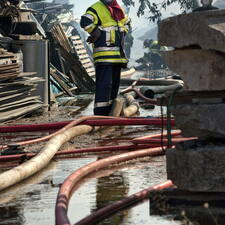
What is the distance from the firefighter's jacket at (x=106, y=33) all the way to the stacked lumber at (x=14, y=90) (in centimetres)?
170

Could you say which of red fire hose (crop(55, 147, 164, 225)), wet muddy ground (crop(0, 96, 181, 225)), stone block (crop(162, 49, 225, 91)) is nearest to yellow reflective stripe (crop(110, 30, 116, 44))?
wet muddy ground (crop(0, 96, 181, 225))

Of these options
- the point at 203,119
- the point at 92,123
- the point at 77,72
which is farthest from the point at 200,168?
the point at 77,72

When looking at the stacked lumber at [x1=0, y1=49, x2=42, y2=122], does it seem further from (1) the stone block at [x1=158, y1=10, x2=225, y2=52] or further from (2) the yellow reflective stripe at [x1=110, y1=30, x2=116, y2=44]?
(1) the stone block at [x1=158, y1=10, x2=225, y2=52]

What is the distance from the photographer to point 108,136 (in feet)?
30.9

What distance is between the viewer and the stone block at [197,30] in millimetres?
4598

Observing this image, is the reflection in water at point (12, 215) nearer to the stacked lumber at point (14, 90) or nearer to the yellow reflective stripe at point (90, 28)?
the yellow reflective stripe at point (90, 28)

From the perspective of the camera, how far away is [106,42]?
1033cm

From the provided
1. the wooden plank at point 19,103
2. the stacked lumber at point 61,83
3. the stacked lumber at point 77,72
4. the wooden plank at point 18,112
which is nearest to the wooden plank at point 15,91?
the wooden plank at point 19,103

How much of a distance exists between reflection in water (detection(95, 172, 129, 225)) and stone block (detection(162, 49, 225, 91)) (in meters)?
0.88

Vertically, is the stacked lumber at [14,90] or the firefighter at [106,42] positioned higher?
the firefighter at [106,42]

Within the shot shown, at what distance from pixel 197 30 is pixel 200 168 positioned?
2.63 feet

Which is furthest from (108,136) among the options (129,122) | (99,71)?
(99,71)

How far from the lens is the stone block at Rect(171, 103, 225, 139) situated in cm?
470

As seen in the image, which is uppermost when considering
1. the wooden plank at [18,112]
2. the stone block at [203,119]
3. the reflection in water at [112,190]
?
the stone block at [203,119]
